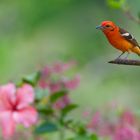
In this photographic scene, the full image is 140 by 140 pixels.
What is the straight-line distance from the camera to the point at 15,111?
2178mm

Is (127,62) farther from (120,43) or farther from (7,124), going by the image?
(7,124)

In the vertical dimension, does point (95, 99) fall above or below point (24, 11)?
below

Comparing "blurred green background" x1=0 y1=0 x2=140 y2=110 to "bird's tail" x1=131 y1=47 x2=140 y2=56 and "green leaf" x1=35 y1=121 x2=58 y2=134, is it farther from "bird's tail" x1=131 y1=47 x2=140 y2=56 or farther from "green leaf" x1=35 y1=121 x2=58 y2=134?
"bird's tail" x1=131 y1=47 x2=140 y2=56

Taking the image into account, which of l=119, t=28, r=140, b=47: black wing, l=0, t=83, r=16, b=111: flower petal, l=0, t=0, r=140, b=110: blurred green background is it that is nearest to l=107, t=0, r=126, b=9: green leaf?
l=119, t=28, r=140, b=47: black wing

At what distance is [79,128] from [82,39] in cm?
489

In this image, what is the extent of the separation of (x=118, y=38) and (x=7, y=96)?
2.39ft

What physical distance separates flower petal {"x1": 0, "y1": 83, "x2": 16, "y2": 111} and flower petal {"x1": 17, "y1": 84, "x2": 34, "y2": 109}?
0.8 inches

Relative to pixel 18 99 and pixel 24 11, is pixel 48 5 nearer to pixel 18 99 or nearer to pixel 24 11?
pixel 24 11

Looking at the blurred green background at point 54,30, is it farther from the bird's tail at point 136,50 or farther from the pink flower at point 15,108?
the bird's tail at point 136,50

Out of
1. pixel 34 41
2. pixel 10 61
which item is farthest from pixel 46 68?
pixel 34 41

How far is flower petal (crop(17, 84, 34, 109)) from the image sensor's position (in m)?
2.09

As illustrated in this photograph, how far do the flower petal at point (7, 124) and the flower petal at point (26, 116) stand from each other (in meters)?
0.02

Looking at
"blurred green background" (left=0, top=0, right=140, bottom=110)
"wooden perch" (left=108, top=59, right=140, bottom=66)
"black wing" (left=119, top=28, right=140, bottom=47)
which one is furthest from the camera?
"blurred green background" (left=0, top=0, right=140, bottom=110)

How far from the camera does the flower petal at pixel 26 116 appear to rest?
6.85 feet
